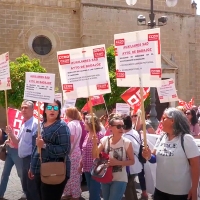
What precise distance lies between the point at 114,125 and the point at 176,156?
997 millimetres

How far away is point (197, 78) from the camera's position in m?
22.3

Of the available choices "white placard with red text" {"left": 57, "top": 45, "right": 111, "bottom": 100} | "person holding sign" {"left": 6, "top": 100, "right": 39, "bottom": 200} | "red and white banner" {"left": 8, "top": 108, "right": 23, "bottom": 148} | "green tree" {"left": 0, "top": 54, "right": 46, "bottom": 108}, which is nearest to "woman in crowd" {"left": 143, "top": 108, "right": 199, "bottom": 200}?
"white placard with red text" {"left": 57, "top": 45, "right": 111, "bottom": 100}

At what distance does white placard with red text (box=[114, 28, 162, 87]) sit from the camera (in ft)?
14.3

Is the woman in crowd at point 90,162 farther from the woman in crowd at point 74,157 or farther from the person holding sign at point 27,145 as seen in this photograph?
the person holding sign at point 27,145

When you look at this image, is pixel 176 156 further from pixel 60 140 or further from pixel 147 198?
pixel 147 198

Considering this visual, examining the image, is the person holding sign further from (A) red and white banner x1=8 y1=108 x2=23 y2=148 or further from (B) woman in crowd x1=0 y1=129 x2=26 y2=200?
(A) red and white banner x1=8 y1=108 x2=23 y2=148

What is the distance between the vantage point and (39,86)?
5223 millimetres

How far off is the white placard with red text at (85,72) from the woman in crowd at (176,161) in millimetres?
1288

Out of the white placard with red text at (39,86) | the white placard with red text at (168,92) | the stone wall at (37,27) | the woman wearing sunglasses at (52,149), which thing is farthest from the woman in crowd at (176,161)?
the stone wall at (37,27)

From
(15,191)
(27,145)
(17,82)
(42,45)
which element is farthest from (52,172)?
(42,45)

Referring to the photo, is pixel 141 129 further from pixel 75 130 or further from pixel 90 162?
pixel 90 162

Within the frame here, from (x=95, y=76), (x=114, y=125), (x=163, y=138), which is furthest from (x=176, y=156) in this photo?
(x=95, y=76)

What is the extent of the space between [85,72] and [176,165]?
1.92 m

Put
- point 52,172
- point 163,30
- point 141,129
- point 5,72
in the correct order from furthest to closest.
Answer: point 163,30
point 141,129
point 5,72
point 52,172
